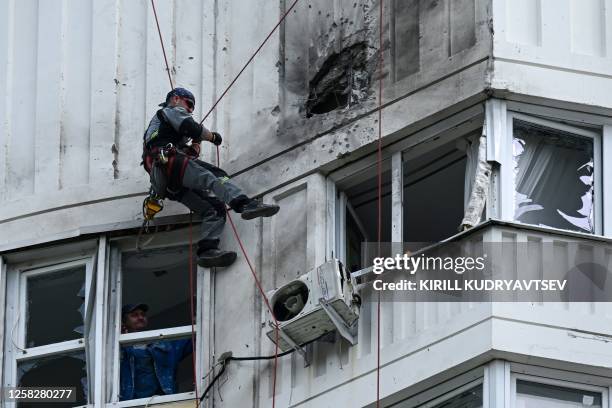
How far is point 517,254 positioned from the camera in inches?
782

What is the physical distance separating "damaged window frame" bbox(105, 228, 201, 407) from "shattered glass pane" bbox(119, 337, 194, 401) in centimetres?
6

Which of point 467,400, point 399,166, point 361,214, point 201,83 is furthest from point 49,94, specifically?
point 467,400

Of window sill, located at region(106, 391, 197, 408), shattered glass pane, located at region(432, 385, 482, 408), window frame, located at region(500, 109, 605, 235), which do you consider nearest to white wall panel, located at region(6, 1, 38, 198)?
window sill, located at region(106, 391, 197, 408)

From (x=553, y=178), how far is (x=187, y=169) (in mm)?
3290

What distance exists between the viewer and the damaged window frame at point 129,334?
2164 centimetres

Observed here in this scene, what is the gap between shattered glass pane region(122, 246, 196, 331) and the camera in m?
22.2

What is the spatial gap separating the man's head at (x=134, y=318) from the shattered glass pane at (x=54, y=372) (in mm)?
469

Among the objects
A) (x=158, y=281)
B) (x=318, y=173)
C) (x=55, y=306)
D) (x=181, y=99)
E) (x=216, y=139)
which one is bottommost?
(x=55, y=306)

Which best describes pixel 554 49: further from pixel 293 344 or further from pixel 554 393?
pixel 293 344

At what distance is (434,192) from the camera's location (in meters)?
21.2

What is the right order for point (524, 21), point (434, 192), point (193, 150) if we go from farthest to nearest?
point (193, 150) < point (434, 192) < point (524, 21)

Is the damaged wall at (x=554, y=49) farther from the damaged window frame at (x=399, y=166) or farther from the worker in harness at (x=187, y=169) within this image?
the worker in harness at (x=187, y=169)

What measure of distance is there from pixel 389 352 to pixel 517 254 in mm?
1352

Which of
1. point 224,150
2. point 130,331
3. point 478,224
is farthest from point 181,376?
point 478,224
